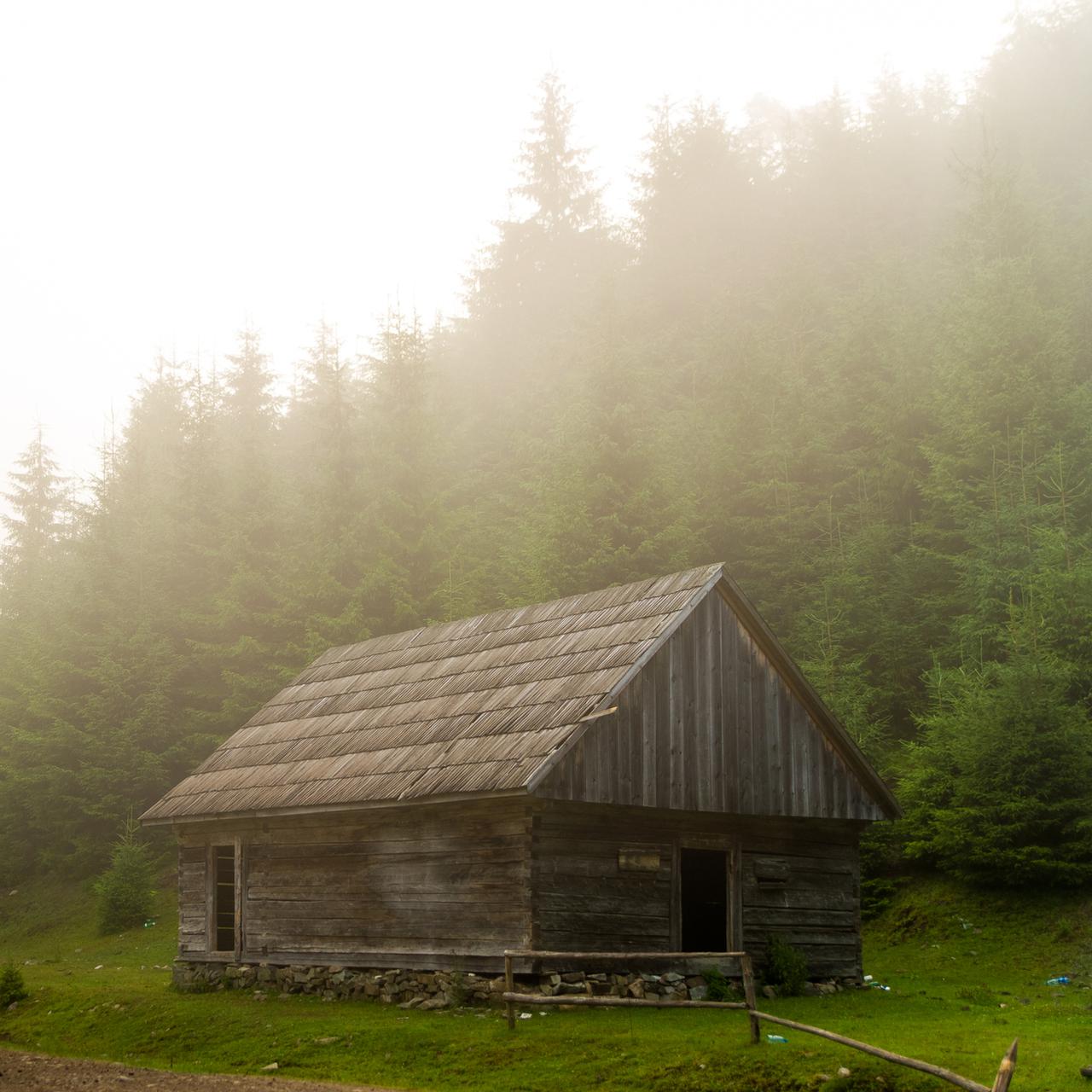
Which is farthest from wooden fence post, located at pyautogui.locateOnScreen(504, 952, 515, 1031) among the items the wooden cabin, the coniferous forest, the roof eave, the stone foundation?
the coniferous forest

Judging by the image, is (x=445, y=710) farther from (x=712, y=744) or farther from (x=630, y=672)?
(x=712, y=744)

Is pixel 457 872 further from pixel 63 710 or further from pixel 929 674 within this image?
pixel 63 710

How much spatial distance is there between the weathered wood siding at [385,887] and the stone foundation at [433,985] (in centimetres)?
19

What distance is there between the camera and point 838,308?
45844 mm

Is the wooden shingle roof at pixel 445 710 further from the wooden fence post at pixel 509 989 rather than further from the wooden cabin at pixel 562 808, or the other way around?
the wooden fence post at pixel 509 989

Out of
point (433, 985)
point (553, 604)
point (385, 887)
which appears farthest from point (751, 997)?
point (553, 604)

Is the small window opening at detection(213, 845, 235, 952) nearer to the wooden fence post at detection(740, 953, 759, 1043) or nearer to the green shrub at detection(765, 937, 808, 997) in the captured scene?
the green shrub at detection(765, 937, 808, 997)

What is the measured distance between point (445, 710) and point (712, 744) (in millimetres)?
4353

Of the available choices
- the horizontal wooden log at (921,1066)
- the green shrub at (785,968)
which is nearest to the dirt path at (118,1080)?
the horizontal wooden log at (921,1066)

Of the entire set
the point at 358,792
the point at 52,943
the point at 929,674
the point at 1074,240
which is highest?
the point at 1074,240

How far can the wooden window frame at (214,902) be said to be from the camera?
20.2m

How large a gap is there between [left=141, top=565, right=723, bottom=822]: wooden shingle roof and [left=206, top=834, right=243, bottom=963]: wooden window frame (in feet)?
2.50

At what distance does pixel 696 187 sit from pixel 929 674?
42.7m

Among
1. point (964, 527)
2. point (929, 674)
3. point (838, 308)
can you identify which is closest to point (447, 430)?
point (838, 308)
